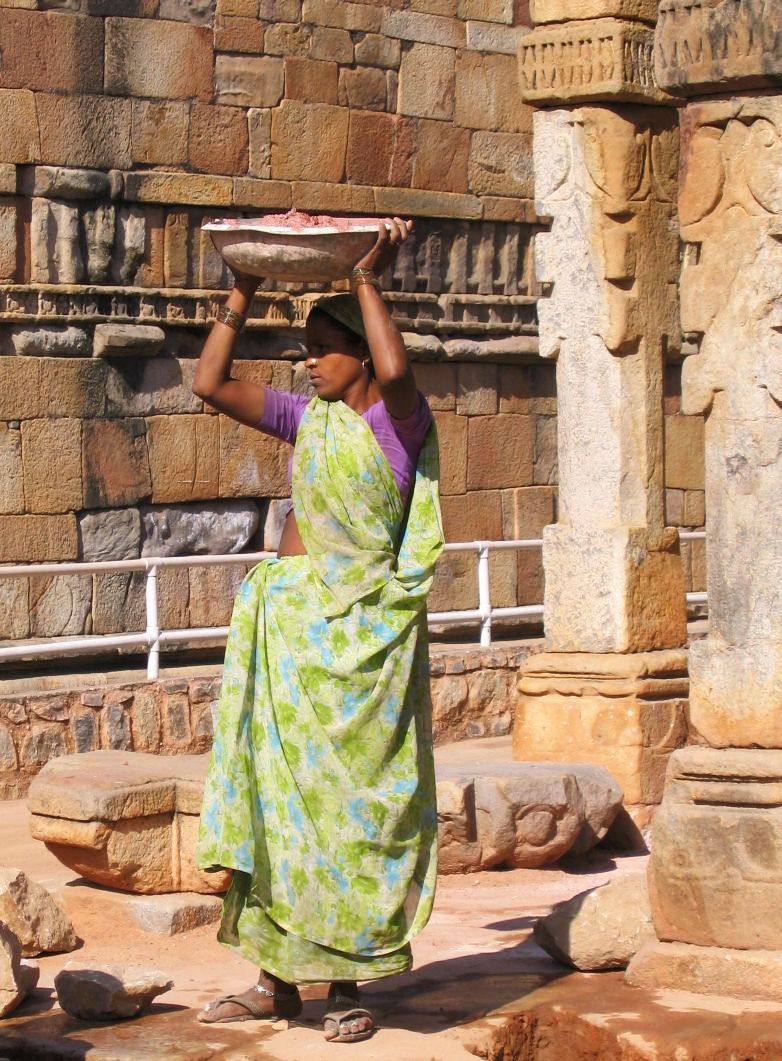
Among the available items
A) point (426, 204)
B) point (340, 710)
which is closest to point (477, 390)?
point (426, 204)

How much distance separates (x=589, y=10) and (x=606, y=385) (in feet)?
5.26

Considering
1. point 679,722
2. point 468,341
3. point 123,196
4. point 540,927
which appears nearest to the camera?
point 540,927

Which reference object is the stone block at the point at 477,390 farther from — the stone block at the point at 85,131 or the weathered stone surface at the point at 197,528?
the stone block at the point at 85,131

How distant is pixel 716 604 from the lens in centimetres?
613

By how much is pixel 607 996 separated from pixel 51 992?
62.0 inches

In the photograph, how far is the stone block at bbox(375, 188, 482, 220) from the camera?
1335 centimetres

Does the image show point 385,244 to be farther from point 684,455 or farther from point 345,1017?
point 684,455

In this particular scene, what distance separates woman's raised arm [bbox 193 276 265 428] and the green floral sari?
272 mm

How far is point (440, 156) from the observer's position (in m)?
13.7

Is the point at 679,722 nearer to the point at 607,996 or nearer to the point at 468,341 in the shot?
the point at 607,996

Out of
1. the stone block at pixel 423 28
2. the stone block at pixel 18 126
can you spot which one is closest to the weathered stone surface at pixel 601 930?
the stone block at pixel 18 126

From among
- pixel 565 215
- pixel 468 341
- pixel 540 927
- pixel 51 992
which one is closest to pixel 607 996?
pixel 540 927

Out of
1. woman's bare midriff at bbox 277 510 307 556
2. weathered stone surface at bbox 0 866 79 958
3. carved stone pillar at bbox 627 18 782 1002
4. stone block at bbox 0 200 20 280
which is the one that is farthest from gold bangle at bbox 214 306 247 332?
stone block at bbox 0 200 20 280

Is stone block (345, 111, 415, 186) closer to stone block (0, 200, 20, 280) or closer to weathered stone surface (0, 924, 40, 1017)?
stone block (0, 200, 20, 280)
